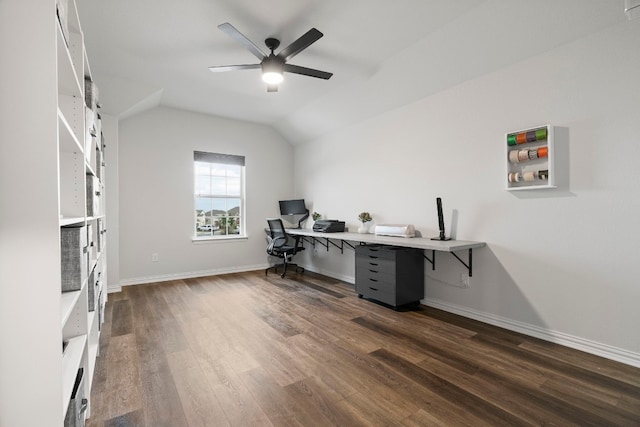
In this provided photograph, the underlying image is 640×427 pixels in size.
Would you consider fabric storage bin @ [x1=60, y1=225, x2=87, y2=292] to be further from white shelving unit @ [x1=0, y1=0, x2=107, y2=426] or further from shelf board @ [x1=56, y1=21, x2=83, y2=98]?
shelf board @ [x1=56, y1=21, x2=83, y2=98]

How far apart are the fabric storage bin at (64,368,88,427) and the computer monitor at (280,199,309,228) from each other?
447cm

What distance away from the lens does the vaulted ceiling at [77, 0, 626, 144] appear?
96.0 inches

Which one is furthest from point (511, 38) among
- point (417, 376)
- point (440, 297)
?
point (417, 376)

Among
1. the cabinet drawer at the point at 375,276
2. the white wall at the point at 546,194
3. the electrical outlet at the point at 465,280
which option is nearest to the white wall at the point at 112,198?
the cabinet drawer at the point at 375,276

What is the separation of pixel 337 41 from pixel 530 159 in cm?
214

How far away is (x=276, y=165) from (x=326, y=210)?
4.96 feet

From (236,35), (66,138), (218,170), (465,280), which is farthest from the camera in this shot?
(218,170)

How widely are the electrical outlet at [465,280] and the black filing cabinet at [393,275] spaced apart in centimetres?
48

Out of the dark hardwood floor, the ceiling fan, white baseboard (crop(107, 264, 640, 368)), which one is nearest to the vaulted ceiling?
the ceiling fan

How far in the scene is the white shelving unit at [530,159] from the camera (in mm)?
2521

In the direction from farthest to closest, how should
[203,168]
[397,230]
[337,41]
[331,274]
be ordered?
[203,168] → [331,274] → [397,230] → [337,41]

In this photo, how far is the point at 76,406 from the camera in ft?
4.33

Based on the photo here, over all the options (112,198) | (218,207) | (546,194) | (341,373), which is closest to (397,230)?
(546,194)

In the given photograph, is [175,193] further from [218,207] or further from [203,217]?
[218,207]
